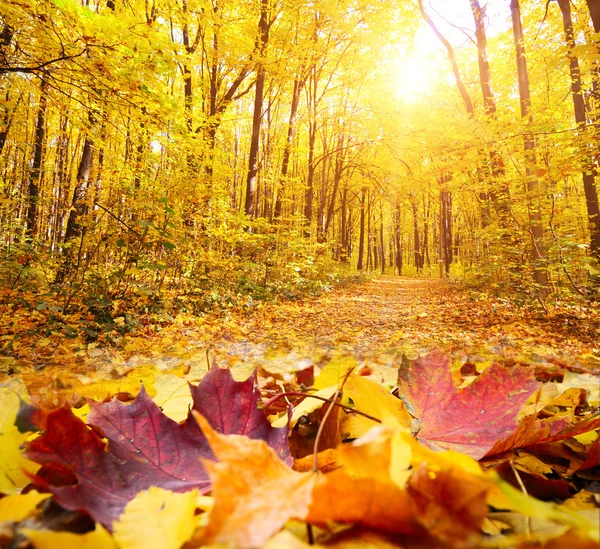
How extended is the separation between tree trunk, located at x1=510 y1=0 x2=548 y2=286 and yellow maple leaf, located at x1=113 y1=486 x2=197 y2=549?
24.3 feet

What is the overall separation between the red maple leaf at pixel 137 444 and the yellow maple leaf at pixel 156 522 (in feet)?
0.04

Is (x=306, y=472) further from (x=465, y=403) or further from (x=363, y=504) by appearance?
(x=465, y=403)

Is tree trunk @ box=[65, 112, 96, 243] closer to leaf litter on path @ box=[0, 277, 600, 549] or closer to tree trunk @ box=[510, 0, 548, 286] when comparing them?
leaf litter on path @ box=[0, 277, 600, 549]

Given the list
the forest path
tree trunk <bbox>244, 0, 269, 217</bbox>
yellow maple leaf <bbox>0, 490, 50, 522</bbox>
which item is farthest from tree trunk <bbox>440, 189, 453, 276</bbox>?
yellow maple leaf <bbox>0, 490, 50, 522</bbox>

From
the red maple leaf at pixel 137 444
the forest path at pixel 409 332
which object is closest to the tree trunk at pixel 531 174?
the forest path at pixel 409 332

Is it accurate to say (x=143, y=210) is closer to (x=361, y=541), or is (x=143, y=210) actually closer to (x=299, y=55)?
(x=361, y=541)

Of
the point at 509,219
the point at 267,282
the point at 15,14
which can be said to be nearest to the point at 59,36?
the point at 15,14

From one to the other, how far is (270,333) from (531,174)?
6.08 metres

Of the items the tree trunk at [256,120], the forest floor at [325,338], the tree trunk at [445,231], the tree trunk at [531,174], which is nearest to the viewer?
the forest floor at [325,338]

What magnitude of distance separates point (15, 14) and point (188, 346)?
4.39 meters

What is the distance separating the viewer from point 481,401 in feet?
1.61

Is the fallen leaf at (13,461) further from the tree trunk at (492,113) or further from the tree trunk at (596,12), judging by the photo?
the tree trunk at (492,113)

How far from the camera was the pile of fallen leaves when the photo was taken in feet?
0.70

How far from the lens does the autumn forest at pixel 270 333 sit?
0.24 meters
